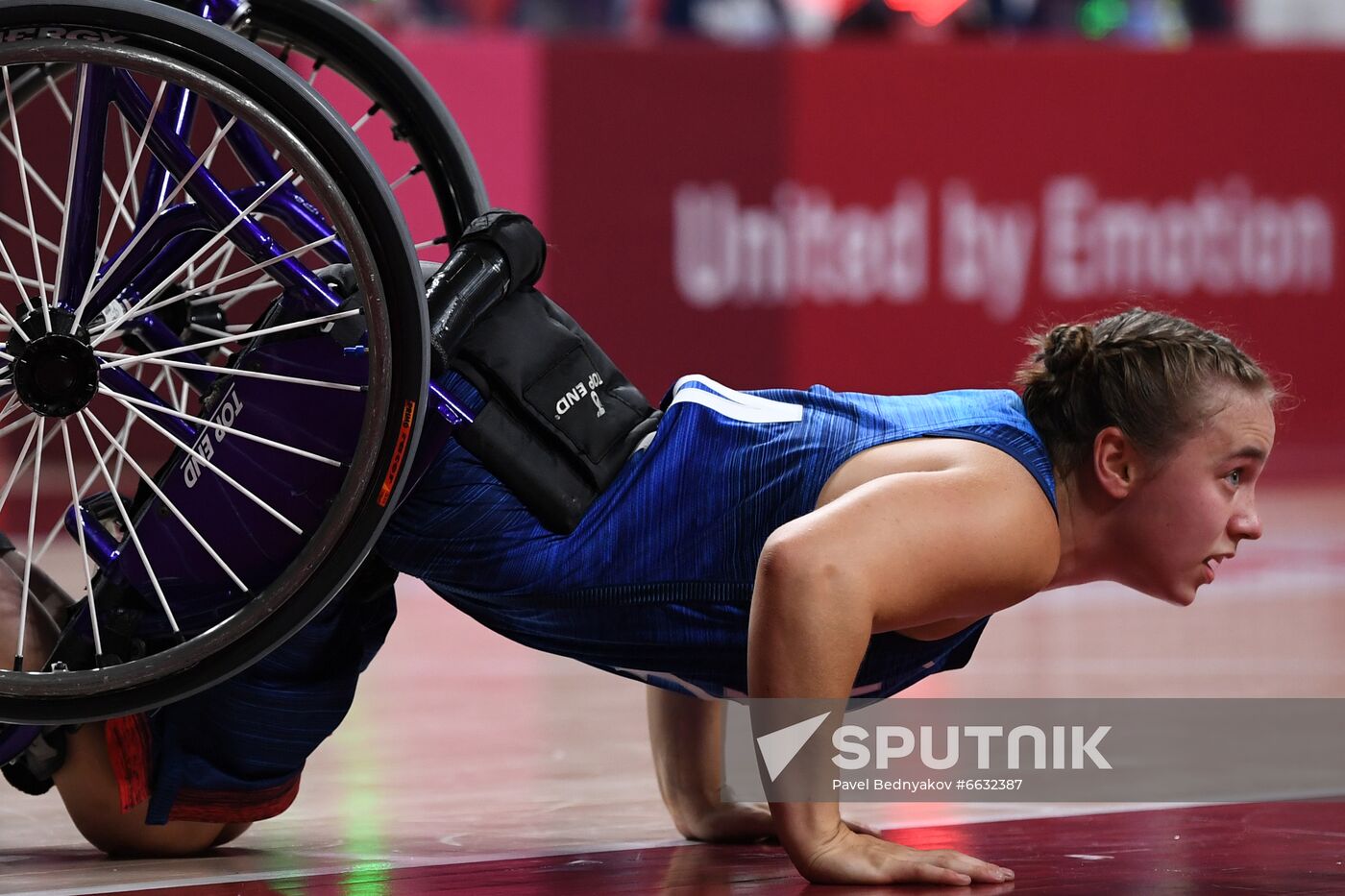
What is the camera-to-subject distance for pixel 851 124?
7.37 m

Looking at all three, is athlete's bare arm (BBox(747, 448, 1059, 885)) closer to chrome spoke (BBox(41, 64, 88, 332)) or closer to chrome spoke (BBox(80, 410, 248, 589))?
chrome spoke (BBox(80, 410, 248, 589))

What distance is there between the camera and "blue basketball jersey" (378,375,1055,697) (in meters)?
2.38

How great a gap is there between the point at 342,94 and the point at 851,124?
14.2 ft

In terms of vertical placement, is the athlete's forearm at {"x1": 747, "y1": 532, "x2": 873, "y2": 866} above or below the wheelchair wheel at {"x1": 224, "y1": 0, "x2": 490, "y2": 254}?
below

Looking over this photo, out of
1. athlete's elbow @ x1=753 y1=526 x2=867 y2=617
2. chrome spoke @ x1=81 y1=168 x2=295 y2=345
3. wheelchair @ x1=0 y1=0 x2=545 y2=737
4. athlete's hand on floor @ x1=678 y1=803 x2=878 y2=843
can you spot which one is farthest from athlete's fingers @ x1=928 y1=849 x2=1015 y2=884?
chrome spoke @ x1=81 y1=168 x2=295 y2=345

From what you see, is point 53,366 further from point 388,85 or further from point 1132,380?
point 1132,380

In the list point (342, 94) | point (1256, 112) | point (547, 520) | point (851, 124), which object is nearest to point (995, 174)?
point (851, 124)

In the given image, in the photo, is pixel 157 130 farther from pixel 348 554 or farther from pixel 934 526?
pixel 934 526

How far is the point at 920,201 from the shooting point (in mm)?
7469

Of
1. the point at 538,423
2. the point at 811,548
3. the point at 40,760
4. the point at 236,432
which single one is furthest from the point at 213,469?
the point at 811,548

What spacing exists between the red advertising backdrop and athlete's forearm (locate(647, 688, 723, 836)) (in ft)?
13.7

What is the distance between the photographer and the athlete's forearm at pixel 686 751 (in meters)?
2.74

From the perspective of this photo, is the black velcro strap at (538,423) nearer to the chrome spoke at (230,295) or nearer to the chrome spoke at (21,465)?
the chrome spoke at (230,295)

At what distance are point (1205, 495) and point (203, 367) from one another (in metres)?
1.14
